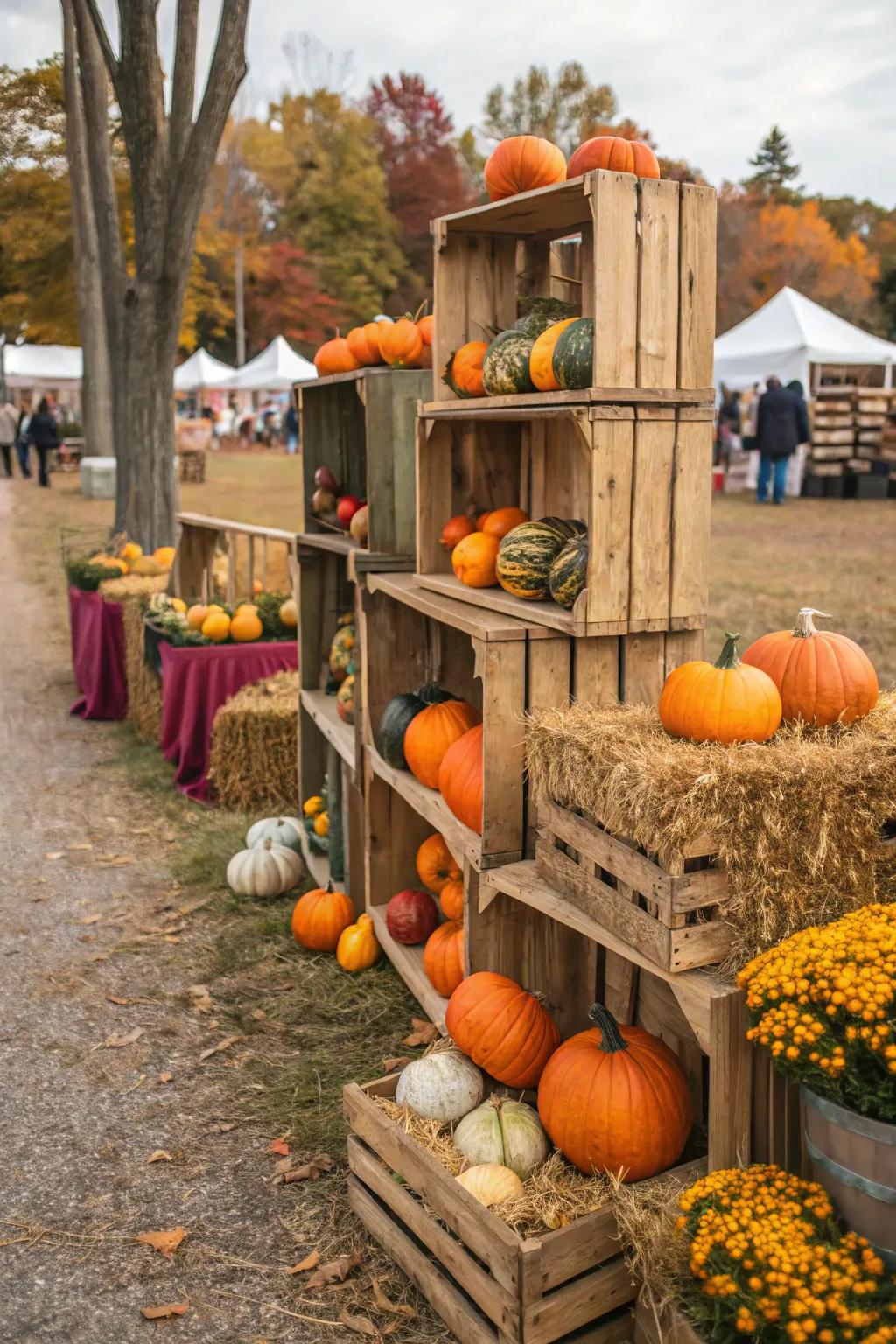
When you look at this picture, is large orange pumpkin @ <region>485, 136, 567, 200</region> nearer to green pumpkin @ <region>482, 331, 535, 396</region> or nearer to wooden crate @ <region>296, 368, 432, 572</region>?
green pumpkin @ <region>482, 331, 535, 396</region>

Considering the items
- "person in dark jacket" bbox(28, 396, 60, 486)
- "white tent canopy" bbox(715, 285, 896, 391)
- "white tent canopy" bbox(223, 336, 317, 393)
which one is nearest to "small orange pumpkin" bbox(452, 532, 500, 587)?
"white tent canopy" bbox(715, 285, 896, 391)

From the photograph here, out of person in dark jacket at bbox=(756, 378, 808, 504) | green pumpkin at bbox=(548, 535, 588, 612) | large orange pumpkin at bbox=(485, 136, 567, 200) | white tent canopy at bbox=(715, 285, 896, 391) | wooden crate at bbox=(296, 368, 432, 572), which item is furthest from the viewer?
white tent canopy at bbox=(715, 285, 896, 391)

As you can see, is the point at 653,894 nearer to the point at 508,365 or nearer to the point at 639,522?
the point at 639,522

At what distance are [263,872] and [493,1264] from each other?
294 cm

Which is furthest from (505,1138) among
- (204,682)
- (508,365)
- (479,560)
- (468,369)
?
(204,682)

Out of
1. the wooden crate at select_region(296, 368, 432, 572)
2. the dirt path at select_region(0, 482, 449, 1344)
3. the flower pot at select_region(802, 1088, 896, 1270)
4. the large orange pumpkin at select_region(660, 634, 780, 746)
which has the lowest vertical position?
the dirt path at select_region(0, 482, 449, 1344)

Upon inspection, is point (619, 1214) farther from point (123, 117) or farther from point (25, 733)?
point (123, 117)

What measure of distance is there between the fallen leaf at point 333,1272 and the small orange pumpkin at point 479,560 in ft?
6.37

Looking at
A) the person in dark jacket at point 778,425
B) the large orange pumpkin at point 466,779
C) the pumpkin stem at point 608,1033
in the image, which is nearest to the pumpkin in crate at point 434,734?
the large orange pumpkin at point 466,779

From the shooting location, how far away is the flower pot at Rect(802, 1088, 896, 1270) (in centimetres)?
203

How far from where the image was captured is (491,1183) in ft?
9.01

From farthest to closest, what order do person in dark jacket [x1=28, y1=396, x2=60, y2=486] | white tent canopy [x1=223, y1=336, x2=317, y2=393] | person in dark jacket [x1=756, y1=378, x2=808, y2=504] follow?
white tent canopy [x1=223, y1=336, x2=317, y2=393] → person in dark jacket [x1=28, y1=396, x2=60, y2=486] → person in dark jacket [x1=756, y1=378, x2=808, y2=504]

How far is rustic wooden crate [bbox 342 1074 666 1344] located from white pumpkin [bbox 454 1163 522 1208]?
99 millimetres

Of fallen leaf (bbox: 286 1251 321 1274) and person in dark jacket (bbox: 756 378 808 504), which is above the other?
person in dark jacket (bbox: 756 378 808 504)
